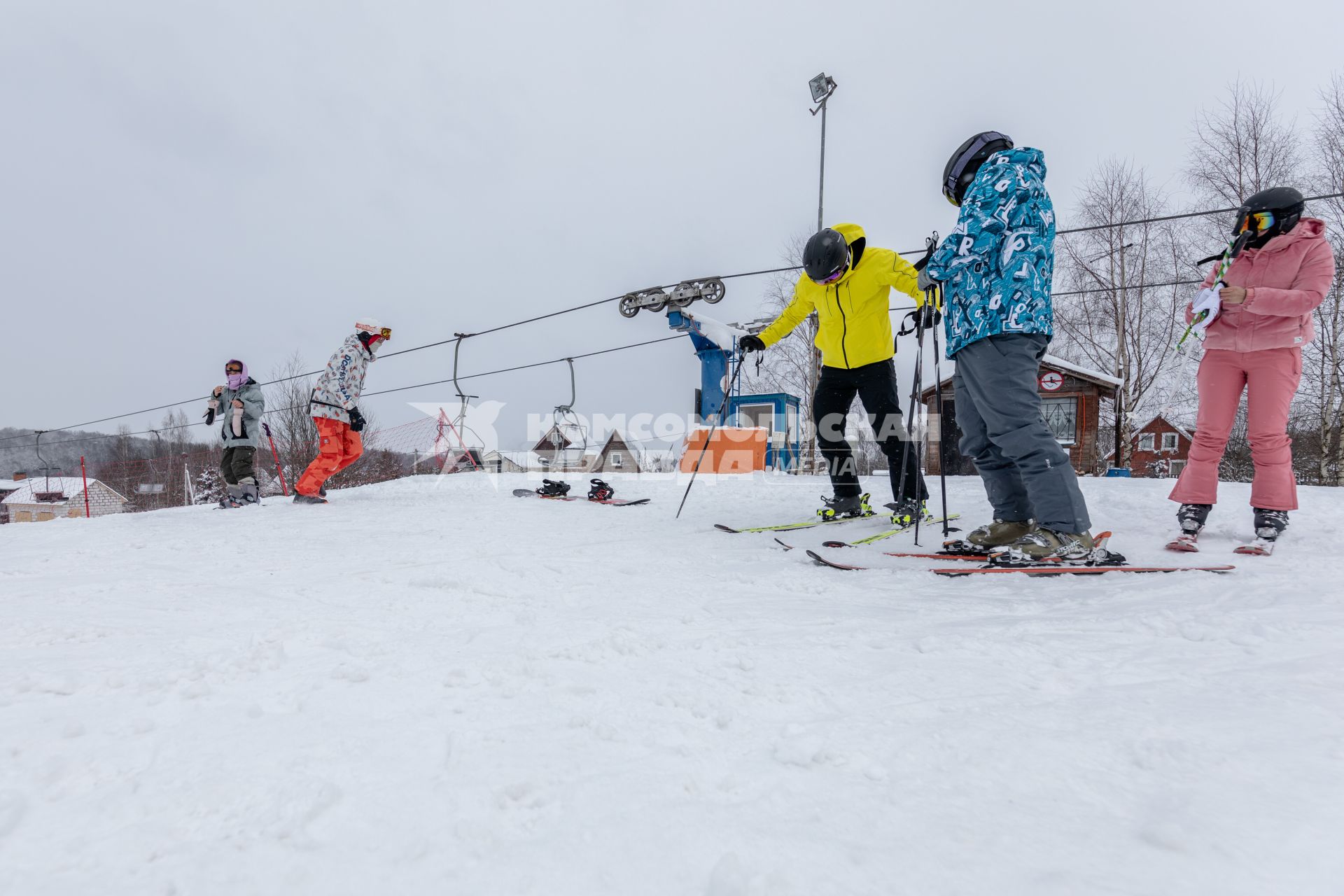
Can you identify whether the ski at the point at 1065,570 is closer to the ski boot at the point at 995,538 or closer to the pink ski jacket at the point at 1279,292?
the ski boot at the point at 995,538

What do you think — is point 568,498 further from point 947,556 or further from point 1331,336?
point 1331,336

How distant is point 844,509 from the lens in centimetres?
373

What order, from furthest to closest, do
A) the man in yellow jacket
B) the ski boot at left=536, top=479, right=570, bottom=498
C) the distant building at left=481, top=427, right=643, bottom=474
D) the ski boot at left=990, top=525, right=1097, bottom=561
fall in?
the distant building at left=481, top=427, right=643, bottom=474 < the ski boot at left=536, top=479, right=570, bottom=498 < the man in yellow jacket < the ski boot at left=990, top=525, right=1097, bottom=561

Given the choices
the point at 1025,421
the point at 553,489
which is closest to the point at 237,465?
the point at 553,489

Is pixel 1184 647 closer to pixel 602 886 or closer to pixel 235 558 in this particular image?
pixel 602 886

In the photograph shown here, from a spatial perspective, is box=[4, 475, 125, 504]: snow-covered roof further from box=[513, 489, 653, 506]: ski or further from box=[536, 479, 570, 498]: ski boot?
box=[536, 479, 570, 498]: ski boot

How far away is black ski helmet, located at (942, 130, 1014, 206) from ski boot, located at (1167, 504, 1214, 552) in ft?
5.77

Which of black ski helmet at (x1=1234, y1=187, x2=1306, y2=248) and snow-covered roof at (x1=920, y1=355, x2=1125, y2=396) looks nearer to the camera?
black ski helmet at (x1=1234, y1=187, x2=1306, y2=248)

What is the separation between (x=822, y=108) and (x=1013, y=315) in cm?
980

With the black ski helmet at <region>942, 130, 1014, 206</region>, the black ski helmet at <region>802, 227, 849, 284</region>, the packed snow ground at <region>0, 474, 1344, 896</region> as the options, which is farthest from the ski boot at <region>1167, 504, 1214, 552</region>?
the black ski helmet at <region>802, 227, 849, 284</region>

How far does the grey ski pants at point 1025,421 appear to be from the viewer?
7.13 ft

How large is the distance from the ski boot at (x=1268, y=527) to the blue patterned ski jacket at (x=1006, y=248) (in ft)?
4.20

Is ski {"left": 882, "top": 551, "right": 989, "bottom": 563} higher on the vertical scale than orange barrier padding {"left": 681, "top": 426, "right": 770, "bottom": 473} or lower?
lower

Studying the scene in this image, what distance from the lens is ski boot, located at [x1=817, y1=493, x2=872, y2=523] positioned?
12.1 ft
